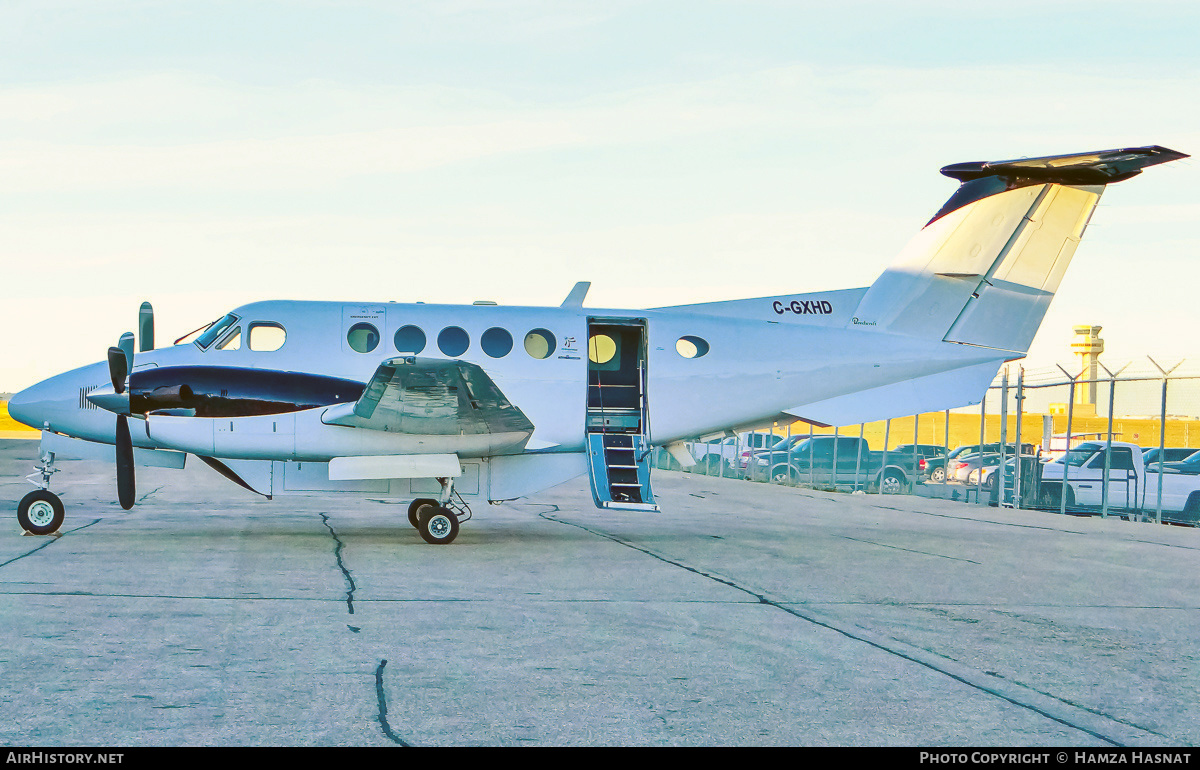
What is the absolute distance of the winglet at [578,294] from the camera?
16000 mm

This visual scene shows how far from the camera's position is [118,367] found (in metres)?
13.8

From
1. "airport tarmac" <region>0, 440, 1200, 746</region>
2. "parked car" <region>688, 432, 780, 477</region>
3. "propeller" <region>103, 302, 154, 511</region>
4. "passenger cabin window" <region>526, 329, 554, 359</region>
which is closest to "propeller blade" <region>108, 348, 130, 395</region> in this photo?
"propeller" <region>103, 302, 154, 511</region>

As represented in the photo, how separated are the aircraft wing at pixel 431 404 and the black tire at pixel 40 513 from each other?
11.8ft

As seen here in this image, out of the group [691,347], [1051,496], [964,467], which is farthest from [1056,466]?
[691,347]

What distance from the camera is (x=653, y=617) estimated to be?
8.98m

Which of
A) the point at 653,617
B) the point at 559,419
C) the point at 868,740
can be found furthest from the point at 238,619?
the point at 559,419

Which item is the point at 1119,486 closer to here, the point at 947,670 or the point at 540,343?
the point at 540,343

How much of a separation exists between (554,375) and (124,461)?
19.0ft

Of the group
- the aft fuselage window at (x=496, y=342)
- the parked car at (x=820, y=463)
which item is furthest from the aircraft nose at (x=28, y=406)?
the parked car at (x=820, y=463)

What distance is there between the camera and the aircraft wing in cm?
1318

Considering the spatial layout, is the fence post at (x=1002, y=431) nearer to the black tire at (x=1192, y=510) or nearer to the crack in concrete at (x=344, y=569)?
the black tire at (x=1192, y=510)

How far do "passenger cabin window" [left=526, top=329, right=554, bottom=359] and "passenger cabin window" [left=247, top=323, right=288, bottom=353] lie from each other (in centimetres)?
334

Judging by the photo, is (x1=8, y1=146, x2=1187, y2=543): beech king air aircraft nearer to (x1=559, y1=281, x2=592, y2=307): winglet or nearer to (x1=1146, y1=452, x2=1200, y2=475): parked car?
(x1=559, y1=281, x2=592, y2=307): winglet
